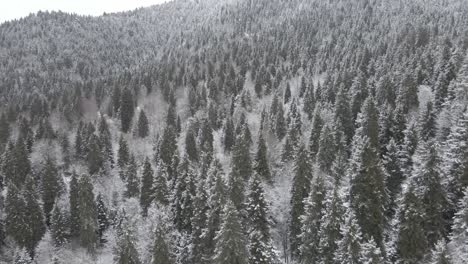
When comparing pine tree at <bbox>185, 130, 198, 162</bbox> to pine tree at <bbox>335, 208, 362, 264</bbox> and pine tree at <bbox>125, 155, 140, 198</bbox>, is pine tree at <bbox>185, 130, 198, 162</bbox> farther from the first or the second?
pine tree at <bbox>335, 208, 362, 264</bbox>

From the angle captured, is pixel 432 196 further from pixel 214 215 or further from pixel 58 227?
pixel 58 227

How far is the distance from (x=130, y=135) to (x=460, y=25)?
123196 mm

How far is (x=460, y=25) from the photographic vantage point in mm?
152250

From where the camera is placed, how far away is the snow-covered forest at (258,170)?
4628cm

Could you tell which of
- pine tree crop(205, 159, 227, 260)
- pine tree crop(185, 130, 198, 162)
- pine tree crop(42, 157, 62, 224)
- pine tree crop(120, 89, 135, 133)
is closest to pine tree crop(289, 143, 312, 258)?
pine tree crop(205, 159, 227, 260)

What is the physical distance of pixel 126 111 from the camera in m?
A: 129

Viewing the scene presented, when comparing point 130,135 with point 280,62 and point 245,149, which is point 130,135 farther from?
point 280,62

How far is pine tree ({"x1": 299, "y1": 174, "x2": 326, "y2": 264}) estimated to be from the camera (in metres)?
47.0

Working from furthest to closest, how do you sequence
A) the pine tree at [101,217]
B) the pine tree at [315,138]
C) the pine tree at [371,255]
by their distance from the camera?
the pine tree at [315,138], the pine tree at [101,217], the pine tree at [371,255]

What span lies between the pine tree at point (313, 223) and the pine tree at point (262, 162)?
30431mm

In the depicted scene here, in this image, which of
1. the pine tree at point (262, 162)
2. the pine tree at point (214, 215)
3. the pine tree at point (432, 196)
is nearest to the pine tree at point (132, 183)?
the pine tree at point (262, 162)

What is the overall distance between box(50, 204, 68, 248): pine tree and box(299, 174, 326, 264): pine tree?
142 ft

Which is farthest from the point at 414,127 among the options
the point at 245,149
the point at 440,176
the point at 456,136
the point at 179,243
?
the point at 179,243

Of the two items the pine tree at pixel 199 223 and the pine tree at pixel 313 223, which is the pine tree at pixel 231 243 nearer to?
the pine tree at pixel 313 223
